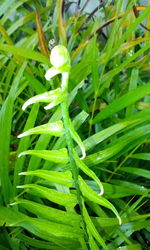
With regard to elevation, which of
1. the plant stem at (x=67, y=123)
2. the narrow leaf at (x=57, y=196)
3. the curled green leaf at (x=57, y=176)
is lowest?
the narrow leaf at (x=57, y=196)

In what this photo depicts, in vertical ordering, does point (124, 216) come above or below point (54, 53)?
below

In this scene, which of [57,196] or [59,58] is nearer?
[59,58]

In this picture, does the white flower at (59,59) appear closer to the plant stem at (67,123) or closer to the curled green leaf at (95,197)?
the plant stem at (67,123)

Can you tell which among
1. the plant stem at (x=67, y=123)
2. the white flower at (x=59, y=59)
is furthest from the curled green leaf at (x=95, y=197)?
the white flower at (x=59, y=59)

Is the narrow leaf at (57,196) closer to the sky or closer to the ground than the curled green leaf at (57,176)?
closer to the ground

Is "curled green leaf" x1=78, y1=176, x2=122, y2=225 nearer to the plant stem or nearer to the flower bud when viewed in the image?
the plant stem

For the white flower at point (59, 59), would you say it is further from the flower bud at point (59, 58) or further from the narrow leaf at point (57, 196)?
the narrow leaf at point (57, 196)

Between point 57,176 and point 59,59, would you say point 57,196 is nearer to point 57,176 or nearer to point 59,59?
point 57,176

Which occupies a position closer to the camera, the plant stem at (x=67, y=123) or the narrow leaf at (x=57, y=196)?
the plant stem at (x=67, y=123)

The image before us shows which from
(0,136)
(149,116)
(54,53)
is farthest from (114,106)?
(54,53)

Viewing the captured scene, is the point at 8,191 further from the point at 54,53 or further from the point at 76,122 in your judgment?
the point at 54,53

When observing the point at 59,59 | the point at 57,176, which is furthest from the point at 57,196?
the point at 59,59
